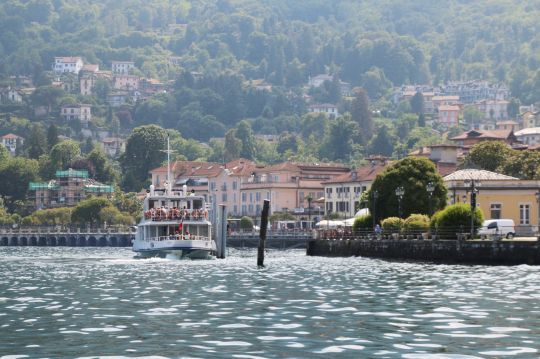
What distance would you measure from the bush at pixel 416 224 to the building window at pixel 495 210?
18162 mm

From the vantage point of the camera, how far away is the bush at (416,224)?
4122 inches

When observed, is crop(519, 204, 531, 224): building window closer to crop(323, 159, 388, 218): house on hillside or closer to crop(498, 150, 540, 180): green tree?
crop(498, 150, 540, 180): green tree

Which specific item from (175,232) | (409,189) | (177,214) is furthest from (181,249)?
(409,189)

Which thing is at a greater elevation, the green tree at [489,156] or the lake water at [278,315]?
the green tree at [489,156]

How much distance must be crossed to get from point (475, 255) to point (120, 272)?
70.1 ft

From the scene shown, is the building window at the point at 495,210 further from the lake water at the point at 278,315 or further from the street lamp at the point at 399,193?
the lake water at the point at 278,315

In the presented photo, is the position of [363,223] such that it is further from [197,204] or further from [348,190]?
[348,190]

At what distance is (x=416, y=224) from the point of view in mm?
105500

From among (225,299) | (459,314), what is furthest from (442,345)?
(225,299)

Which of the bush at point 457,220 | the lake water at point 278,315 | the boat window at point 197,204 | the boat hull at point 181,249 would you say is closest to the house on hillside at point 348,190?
the boat window at point 197,204

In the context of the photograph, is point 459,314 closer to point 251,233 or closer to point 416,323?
point 416,323

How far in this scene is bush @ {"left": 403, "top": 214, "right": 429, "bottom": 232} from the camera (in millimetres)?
104688

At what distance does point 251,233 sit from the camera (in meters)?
185

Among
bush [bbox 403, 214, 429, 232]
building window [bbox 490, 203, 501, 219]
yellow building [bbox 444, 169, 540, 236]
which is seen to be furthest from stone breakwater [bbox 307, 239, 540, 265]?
building window [bbox 490, 203, 501, 219]
